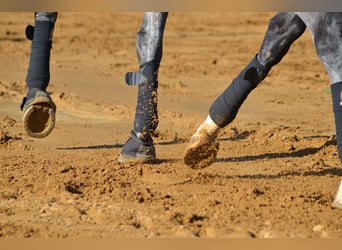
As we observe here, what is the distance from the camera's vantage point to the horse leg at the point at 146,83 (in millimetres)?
5750

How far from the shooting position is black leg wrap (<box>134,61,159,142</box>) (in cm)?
579

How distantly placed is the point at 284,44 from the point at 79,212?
5.80ft

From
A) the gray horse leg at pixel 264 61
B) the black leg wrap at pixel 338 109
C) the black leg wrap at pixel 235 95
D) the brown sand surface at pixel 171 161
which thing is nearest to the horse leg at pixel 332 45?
the black leg wrap at pixel 338 109

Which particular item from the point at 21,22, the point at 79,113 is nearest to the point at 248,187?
the point at 79,113

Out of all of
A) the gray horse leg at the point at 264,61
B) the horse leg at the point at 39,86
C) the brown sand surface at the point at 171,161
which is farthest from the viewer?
the horse leg at the point at 39,86

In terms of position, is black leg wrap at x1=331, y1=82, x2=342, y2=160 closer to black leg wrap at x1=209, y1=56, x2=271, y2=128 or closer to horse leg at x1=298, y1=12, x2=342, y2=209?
horse leg at x1=298, y1=12, x2=342, y2=209

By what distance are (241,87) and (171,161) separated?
798 millimetres

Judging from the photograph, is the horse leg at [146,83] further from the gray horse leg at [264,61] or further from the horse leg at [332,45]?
the horse leg at [332,45]

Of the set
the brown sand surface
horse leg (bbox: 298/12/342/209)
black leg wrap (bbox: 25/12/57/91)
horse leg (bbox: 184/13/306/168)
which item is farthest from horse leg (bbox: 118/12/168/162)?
horse leg (bbox: 298/12/342/209)

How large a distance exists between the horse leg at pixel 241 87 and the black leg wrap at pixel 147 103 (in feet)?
1.34

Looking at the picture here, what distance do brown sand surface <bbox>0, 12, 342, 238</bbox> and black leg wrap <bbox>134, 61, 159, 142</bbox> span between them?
0.26 metres

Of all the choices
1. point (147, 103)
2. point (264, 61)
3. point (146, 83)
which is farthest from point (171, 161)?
point (264, 61)

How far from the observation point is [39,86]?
227 inches

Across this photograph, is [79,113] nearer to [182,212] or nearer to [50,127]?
[50,127]
